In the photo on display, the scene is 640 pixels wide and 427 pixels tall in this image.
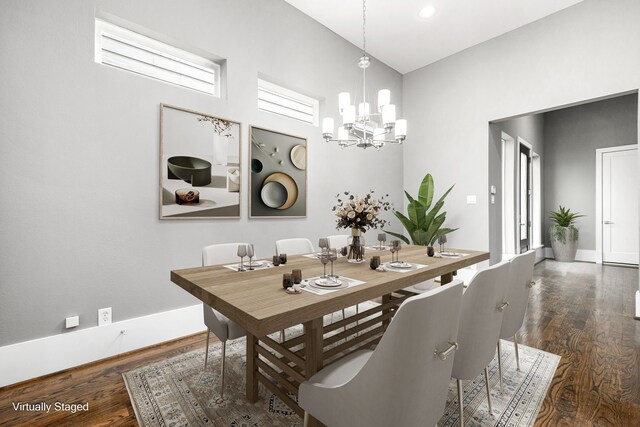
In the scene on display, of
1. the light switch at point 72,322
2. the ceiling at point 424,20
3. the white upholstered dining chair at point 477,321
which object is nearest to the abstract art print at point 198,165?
the light switch at point 72,322

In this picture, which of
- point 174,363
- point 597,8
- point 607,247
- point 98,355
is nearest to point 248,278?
point 174,363

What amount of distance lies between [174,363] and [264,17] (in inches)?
131

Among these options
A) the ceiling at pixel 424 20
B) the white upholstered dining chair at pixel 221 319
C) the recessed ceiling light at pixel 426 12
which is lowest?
the white upholstered dining chair at pixel 221 319

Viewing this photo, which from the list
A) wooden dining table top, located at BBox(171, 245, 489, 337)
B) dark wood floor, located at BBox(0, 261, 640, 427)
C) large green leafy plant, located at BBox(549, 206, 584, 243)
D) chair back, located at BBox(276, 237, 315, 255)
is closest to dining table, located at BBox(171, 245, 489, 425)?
wooden dining table top, located at BBox(171, 245, 489, 337)

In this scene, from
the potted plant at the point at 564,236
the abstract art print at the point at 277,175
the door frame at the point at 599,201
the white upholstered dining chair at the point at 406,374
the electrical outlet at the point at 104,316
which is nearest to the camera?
the white upholstered dining chair at the point at 406,374

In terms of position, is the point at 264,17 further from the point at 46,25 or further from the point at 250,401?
the point at 250,401

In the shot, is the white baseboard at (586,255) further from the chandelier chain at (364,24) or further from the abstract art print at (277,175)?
the abstract art print at (277,175)

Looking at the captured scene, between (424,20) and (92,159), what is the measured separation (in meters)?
3.79

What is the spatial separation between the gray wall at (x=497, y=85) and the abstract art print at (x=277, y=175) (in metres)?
2.28

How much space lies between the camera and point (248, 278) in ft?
4.91

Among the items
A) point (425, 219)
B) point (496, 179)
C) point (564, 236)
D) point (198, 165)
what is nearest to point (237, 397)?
point (198, 165)

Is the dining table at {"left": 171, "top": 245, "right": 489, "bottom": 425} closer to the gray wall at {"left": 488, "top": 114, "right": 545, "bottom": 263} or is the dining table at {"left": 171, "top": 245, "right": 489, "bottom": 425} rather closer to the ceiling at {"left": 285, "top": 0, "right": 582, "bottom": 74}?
the gray wall at {"left": 488, "top": 114, "right": 545, "bottom": 263}

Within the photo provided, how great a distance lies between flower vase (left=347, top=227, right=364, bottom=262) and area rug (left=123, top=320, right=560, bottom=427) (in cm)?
94

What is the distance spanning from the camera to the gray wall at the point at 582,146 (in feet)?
18.8
